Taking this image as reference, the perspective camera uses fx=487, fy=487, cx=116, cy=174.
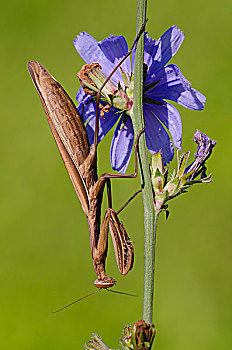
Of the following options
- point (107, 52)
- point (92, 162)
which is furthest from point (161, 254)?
point (107, 52)

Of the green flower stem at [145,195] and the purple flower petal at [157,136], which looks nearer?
the green flower stem at [145,195]

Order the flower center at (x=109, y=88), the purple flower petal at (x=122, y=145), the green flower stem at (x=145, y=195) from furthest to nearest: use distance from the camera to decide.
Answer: the purple flower petal at (x=122, y=145)
the flower center at (x=109, y=88)
the green flower stem at (x=145, y=195)

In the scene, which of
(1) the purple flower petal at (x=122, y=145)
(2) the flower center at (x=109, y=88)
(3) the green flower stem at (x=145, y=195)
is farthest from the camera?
(1) the purple flower petal at (x=122, y=145)

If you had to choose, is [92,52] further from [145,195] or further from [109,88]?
[145,195]

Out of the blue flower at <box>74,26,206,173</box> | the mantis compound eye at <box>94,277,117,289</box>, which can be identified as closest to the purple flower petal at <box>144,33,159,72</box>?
the blue flower at <box>74,26,206,173</box>

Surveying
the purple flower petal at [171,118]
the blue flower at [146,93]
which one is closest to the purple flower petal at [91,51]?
the blue flower at [146,93]

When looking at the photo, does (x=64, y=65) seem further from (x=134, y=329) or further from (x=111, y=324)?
(x=134, y=329)

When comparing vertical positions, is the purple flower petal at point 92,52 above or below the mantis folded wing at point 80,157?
above

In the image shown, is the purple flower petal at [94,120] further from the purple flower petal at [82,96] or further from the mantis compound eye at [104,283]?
the mantis compound eye at [104,283]

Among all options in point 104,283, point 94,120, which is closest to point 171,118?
point 94,120
